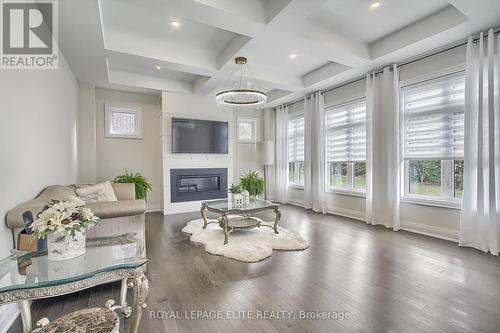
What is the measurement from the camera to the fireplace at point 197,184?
5.90m

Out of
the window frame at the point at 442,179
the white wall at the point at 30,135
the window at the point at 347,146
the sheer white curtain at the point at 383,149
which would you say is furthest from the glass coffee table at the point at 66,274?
the window at the point at 347,146

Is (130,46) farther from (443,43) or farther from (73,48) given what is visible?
(443,43)

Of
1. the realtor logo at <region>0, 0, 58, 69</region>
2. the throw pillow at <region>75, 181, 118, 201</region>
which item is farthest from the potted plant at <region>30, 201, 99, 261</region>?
the throw pillow at <region>75, 181, 118, 201</region>

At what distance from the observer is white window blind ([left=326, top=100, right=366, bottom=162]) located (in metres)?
5.05

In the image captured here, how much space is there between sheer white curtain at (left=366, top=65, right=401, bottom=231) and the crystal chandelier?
2.17 metres

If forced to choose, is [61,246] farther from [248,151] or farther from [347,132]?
[248,151]

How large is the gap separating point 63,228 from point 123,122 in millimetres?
5085

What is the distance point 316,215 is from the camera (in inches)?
217

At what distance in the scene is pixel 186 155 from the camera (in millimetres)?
6059

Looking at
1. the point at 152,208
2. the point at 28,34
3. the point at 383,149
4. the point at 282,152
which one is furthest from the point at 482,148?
the point at 152,208

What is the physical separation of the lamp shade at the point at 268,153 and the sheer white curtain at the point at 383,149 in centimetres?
303

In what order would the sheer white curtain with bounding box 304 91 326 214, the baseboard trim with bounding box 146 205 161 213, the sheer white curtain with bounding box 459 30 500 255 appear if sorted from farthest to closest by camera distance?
the baseboard trim with bounding box 146 205 161 213 → the sheer white curtain with bounding box 304 91 326 214 → the sheer white curtain with bounding box 459 30 500 255

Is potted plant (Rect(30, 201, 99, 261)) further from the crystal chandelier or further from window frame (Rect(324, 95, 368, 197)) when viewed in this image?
window frame (Rect(324, 95, 368, 197))

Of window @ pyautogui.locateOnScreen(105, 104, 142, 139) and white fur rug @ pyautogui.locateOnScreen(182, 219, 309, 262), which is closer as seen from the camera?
white fur rug @ pyautogui.locateOnScreen(182, 219, 309, 262)
